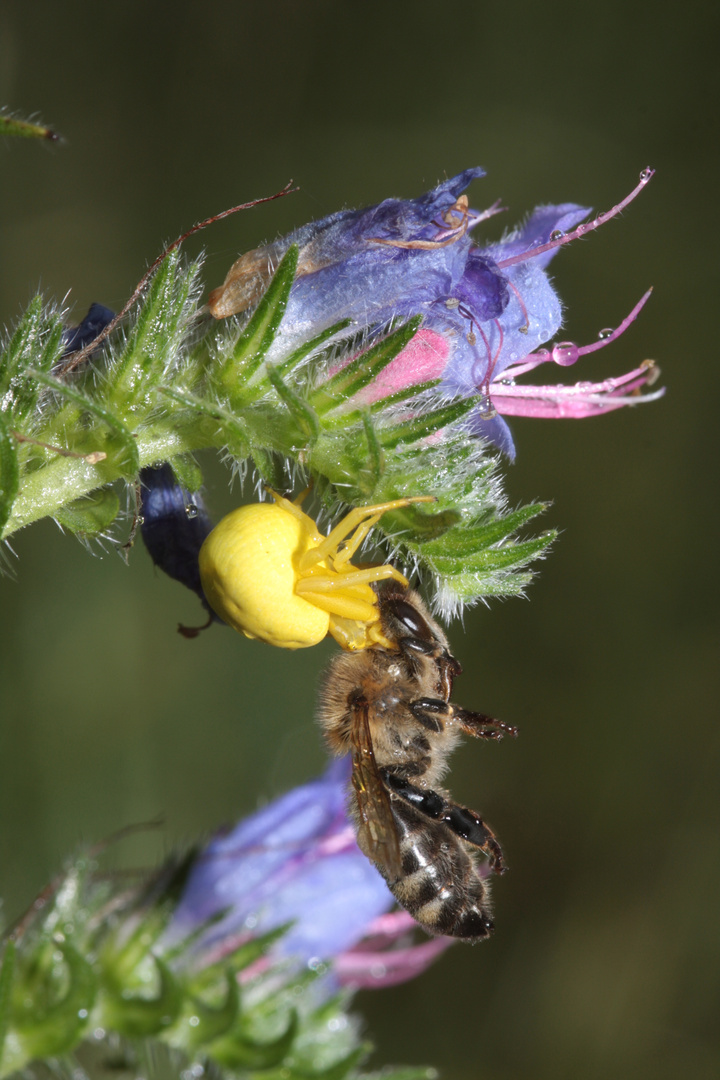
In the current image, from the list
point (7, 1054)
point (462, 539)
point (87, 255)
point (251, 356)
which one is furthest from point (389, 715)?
point (87, 255)

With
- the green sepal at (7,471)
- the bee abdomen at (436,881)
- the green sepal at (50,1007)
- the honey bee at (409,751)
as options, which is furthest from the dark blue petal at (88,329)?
the green sepal at (50,1007)

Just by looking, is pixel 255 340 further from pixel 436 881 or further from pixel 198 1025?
pixel 198 1025

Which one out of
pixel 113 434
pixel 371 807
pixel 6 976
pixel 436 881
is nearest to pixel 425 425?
pixel 113 434

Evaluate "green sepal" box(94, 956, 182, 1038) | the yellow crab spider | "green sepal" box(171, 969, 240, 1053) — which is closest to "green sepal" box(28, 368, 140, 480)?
the yellow crab spider

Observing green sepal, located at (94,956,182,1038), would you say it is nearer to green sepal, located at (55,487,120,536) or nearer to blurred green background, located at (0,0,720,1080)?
green sepal, located at (55,487,120,536)

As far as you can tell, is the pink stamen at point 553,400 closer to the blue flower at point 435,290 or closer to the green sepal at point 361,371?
the blue flower at point 435,290

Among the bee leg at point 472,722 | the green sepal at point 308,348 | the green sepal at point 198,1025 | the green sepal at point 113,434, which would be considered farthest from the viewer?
the green sepal at point 198,1025

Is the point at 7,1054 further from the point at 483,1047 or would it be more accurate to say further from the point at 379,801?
the point at 483,1047
